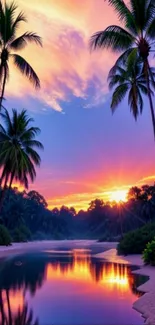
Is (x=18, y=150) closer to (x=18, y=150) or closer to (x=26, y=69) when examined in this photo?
(x=18, y=150)

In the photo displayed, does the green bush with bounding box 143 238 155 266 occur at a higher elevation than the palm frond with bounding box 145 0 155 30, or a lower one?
lower

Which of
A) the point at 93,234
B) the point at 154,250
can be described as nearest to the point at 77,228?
the point at 93,234

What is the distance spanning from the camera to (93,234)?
13450 cm

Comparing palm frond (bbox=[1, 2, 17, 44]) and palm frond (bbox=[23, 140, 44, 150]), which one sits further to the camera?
palm frond (bbox=[23, 140, 44, 150])

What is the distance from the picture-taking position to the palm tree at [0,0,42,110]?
16.3 metres

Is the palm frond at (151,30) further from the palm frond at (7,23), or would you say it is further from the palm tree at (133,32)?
the palm frond at (7,23)

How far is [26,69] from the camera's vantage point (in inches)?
691

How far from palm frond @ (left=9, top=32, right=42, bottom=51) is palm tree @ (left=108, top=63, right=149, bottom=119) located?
4.61 metres

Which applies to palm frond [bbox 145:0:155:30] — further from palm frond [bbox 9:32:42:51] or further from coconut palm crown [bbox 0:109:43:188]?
coconut palm crown [bbox 0:109:43:188]

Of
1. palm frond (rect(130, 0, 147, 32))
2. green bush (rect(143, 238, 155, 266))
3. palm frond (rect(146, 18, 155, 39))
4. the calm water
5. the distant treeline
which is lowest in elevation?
the calm water

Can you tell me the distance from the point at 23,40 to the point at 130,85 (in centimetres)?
816

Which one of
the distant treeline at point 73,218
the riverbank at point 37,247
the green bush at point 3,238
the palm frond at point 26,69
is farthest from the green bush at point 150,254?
the distant treeline at point 73,218

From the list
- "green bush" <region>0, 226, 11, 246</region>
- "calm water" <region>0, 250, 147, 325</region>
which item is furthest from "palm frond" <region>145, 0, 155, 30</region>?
"green bush" <region>0, 226, 11, 246</region>

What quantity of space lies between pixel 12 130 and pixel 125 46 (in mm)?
18587
